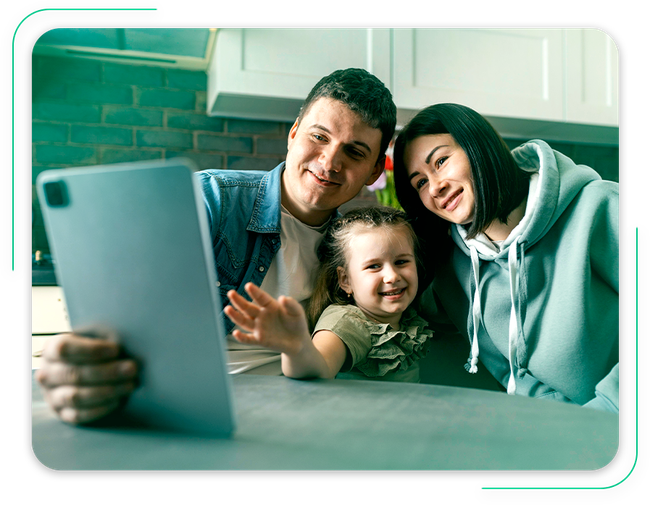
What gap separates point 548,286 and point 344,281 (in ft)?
1.27

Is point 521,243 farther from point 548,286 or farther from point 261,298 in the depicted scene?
point 261,298

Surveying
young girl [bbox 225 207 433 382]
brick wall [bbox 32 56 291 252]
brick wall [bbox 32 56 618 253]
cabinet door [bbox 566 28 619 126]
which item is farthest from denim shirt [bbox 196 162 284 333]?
brick wall [bbox 32 56 291 252]

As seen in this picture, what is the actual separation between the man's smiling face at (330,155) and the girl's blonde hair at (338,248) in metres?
0.05

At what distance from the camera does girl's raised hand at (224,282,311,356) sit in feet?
1.47

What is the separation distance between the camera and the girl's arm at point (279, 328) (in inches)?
17.5

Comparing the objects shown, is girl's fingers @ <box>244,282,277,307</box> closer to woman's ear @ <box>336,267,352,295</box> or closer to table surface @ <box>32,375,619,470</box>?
table surface @ <box>32,375,619,470</box>

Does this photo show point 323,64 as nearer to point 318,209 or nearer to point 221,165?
point 318,209

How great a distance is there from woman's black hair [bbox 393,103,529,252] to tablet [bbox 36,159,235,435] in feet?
1.99

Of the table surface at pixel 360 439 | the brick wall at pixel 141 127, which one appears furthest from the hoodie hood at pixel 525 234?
the brick wall at pixel 141 127

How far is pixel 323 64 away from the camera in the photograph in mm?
1188

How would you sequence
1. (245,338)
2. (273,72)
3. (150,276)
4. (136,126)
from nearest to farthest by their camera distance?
(150,276), (245,338), (273,72), (136,126)

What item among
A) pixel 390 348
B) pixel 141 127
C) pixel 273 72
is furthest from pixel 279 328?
pixel 141 127

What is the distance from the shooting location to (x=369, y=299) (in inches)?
33.9

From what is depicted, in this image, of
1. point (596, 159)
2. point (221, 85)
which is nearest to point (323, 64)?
point (221, 85)
